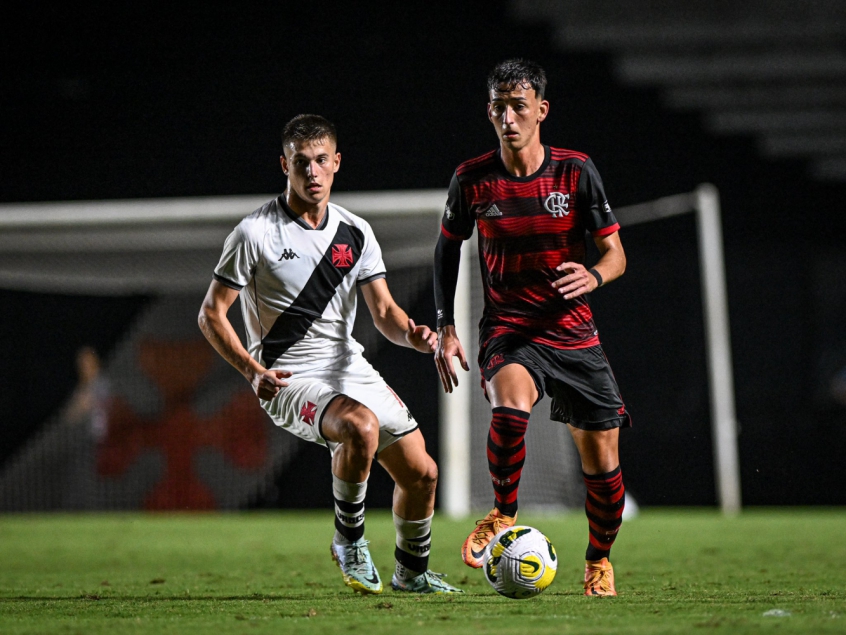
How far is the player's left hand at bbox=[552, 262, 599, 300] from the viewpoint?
167 inches

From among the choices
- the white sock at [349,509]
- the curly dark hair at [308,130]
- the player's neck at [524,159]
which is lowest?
the white sock at [349,509]

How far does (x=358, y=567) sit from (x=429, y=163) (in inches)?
406

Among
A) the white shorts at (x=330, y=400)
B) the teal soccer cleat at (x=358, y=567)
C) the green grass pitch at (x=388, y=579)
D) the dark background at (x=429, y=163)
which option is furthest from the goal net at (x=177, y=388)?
the teal soccer cleat at (x=358, y=567)

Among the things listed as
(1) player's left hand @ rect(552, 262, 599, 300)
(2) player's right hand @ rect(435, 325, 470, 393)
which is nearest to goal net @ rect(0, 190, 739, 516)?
(2) player's right hand @ rect(435, 325, 470, 393)

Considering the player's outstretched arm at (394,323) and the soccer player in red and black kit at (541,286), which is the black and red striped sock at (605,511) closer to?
the soccer player in red and black kit at (541,286)

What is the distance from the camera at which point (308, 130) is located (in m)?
4.78

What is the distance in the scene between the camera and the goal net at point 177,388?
10.6 m

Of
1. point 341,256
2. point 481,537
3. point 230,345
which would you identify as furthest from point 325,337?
point 481,537

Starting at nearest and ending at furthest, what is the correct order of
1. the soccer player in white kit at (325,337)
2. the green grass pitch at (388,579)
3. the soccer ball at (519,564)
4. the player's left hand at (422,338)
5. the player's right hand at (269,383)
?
the green grass pitch at (388,579) → the soccer ball at (519,564) → the player's right hand at (269,383) → the soccer player in white kit at (325,337) → the player's left hand at (422,338)

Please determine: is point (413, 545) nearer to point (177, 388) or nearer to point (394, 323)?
point (394, 323)

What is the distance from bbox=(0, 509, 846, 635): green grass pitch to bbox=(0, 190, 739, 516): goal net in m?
1.52

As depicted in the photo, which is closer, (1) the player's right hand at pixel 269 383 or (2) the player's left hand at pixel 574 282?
(2) the player's left hand at pixel 574 282

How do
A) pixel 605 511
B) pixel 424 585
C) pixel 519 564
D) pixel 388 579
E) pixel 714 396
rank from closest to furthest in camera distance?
pixel 519 564
pixel 605 511
pixel 424 585
pixel 388 579
pixel 714 396

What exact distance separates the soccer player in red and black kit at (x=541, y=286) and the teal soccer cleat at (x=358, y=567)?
560 millimetres
